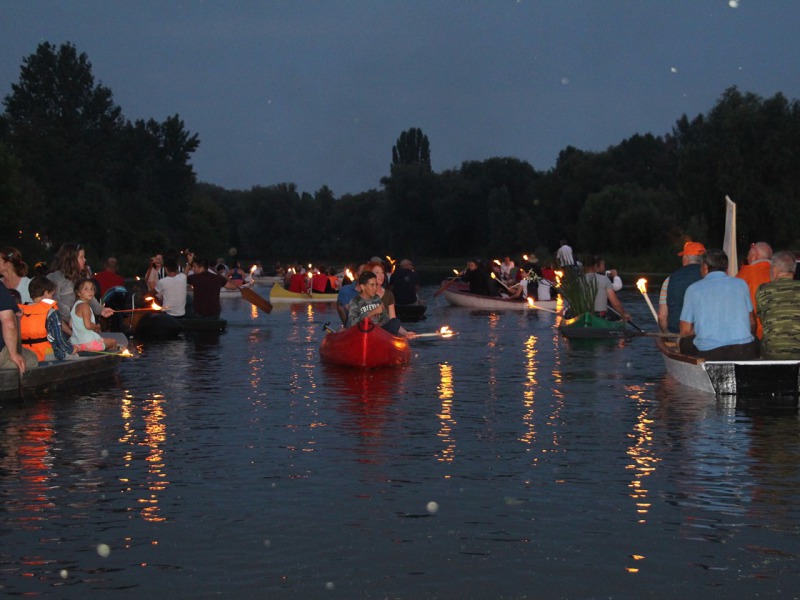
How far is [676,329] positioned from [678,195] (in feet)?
186

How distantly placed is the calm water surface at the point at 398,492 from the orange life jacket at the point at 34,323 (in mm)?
898

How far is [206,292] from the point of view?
99.9 ft

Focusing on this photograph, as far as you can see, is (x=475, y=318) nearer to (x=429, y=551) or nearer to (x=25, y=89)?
(x=429, y=551)

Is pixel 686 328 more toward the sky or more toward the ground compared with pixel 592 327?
more toward the sky

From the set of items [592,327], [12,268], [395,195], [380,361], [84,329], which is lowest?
[380,361]

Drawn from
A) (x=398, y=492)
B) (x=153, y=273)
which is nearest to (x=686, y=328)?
(x=398, y=492)

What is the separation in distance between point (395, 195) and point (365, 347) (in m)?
113

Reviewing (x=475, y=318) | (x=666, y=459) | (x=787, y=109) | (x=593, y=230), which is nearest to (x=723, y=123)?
(x=787, y=109)

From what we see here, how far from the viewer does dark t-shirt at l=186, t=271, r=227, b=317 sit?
30125 mm

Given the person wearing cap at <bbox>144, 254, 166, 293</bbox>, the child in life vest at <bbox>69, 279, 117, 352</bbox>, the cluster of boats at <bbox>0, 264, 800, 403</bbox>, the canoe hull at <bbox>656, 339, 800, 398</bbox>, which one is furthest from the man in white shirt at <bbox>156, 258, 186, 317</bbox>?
the canoe hull at <bbox>656, 339, 800, 398</bbox>

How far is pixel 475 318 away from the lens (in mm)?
37125

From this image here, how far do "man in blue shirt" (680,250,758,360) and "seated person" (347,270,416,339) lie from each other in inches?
232

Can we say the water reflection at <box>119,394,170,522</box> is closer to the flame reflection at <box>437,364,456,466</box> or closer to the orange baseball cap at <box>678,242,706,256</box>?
the flame reflection at <box>437,364,456,466</box>

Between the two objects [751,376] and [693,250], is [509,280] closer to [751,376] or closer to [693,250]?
[693,250]
